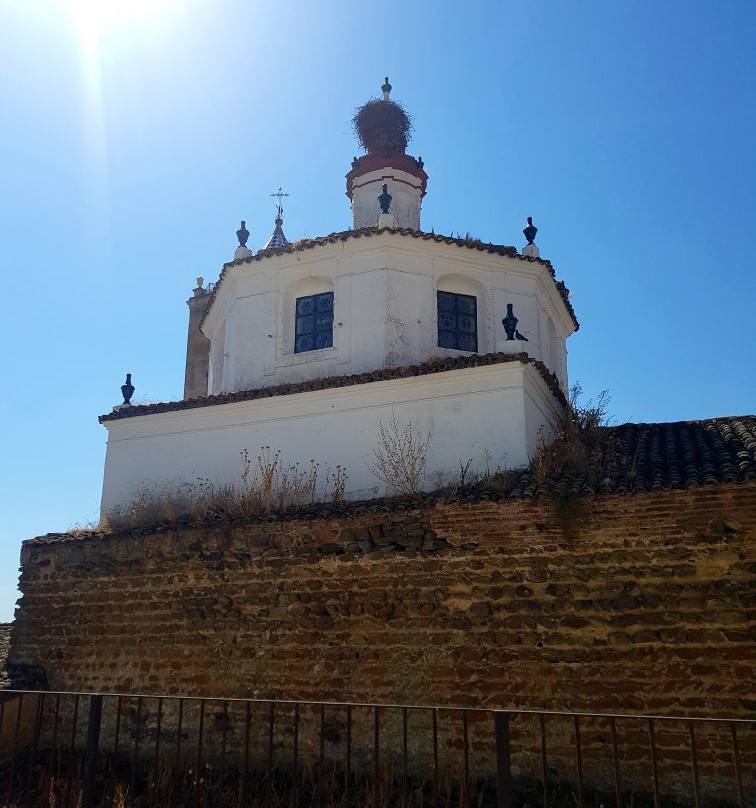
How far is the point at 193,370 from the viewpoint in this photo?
17984 mm

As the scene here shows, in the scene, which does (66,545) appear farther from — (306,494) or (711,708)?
(711,708)

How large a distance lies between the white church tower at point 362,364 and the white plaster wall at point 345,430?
0.02m

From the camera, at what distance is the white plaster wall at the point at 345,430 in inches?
416

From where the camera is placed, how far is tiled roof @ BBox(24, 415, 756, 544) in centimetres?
834

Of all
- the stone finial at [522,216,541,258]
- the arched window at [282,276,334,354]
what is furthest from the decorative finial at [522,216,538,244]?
the arched window at [282,276,334,354]

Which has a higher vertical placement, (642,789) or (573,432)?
(573,432)

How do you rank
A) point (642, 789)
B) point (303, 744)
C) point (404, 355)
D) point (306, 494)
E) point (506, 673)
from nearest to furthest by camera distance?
1. point (642, 789)
2. point (506, 673)
3. point (303, 744)
4. point (306, 494)
5. point (404, 355)

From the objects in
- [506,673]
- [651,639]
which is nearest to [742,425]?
[651,639]

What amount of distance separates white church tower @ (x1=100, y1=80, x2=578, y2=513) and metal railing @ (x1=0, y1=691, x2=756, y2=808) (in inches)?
131

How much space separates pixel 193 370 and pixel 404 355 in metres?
7.27

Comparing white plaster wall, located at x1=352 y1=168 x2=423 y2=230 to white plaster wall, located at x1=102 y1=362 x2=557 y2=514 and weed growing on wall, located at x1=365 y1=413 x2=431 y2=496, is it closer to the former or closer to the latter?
white plaster wall, located at x1=102 y1=362 x2=557 y2=514

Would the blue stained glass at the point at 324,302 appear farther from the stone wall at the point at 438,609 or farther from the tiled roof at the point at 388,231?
the stone wall at the point at 438,609

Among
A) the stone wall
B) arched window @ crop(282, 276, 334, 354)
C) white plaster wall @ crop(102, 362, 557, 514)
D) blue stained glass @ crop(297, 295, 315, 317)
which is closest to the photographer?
the stone wall

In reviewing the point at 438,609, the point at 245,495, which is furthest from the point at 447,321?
the point at 438,609
